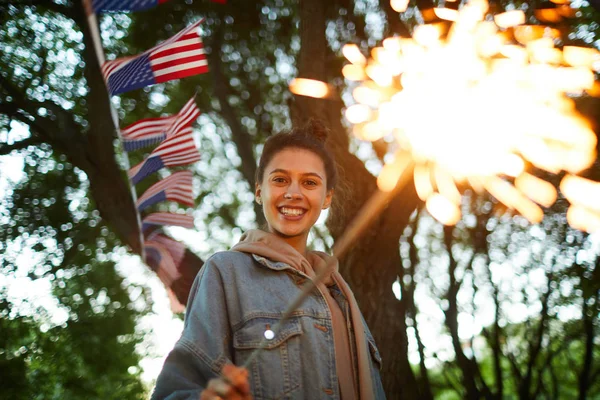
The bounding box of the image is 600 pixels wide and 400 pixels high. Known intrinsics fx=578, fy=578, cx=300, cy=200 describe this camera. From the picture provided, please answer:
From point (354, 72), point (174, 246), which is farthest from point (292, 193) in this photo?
point (354, 72)

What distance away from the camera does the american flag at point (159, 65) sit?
4.93 metres

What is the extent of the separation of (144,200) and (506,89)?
12.4 feet

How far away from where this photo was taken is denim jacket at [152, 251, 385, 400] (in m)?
1.98

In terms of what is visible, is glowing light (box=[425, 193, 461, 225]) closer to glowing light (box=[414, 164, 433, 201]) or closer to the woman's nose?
glowing light (box=[414, 164, 433, 201])

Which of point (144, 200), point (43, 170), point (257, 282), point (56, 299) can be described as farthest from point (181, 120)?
point (56, 299)

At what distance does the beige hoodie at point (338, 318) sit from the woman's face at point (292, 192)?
8 centimetres

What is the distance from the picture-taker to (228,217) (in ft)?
38.4

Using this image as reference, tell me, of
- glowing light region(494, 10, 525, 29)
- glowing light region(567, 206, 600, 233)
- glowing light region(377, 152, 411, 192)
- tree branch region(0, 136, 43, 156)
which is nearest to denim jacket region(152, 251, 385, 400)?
glowing light region(377, 152, 411, 192)

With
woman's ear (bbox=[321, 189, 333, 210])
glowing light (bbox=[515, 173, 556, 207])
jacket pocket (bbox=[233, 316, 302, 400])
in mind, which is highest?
glowing light (bbox=[515, 173, 556, 207])

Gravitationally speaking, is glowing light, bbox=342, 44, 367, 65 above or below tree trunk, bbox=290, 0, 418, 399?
above

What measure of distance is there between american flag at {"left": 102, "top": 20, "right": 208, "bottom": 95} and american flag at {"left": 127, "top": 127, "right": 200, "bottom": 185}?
2.43 ft

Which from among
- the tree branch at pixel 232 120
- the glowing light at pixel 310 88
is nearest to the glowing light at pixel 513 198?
the tree branch at pixel 232 120

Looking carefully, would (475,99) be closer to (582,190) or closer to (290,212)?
(290,212)

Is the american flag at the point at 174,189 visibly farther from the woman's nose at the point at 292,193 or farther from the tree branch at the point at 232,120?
the woman's nose at the point at 292,193
